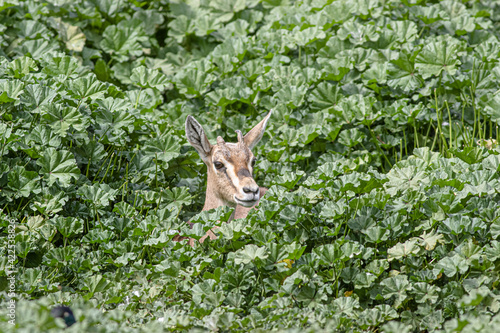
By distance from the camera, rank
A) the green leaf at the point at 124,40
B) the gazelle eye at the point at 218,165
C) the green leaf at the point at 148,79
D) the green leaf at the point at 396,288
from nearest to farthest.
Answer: the green leaf at the point at 396,288, the gazelle eye at the point at 218,165, the green leaf at the point at 148,79, the green leaf at the point at 124,40

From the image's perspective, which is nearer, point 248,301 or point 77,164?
point 248,301

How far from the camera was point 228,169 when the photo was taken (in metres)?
5.70

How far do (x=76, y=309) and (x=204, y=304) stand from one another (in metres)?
1.18

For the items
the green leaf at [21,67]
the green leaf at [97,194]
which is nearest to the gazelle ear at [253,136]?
the green leaf at [97,194]

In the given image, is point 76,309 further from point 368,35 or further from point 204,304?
point 368,35

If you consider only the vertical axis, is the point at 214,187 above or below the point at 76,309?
below

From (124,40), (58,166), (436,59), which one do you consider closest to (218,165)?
(58,166)

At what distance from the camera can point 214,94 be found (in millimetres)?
7539

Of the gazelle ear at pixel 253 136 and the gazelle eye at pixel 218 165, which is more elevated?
the gazelle ear at pixel 253 136

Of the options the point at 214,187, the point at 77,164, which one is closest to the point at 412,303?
the point at 214,187

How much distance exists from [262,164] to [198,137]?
119 cm

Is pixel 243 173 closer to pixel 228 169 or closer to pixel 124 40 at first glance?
pixel 228 169

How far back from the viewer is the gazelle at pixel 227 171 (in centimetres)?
549

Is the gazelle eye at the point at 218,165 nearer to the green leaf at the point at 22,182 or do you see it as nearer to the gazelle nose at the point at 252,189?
the gazelle nose at the point at 252,189
